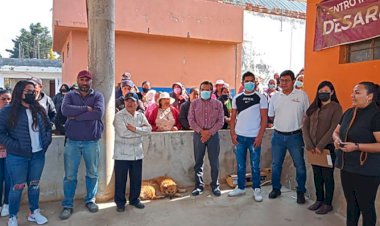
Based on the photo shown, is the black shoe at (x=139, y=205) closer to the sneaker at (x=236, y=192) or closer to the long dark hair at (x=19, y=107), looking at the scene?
the sneaker at (x=236, y=192)

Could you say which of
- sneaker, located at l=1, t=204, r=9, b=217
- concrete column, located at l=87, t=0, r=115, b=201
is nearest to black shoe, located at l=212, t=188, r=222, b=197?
concrete column, located at l=87, t=0, r=115, b=201

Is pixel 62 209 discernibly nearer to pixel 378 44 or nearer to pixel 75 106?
pixel 75 106

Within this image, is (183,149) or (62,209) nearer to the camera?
(62,209)

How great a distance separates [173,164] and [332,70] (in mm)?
2837

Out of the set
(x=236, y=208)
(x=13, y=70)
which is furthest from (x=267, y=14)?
(x=13, y=70)

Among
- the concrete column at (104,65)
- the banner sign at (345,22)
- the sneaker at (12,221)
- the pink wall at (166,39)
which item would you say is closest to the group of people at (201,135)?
the sneaker at (12,221)

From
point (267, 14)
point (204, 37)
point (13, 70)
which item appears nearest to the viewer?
point (204, 37)

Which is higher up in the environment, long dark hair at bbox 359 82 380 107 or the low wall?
long dark hair at bbox 359 82 380 107

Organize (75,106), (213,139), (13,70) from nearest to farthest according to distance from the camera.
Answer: (75,106) < (213,139) < (13,70)

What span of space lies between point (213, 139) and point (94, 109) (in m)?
1.83

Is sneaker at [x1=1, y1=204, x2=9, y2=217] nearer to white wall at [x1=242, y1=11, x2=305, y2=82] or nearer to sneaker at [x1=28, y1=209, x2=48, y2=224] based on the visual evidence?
sneaker at [x1=28, y1=209, x2=48, y2=224]

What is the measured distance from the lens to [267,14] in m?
14.6

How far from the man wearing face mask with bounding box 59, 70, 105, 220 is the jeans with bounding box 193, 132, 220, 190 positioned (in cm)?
150

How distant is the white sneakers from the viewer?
152 inches
